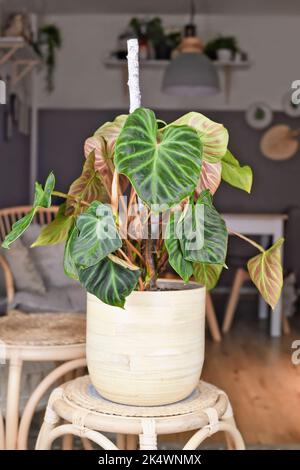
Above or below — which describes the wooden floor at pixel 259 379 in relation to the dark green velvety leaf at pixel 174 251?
below

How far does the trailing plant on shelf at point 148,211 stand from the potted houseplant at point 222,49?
5.39 meters

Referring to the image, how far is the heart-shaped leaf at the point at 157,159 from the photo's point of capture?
106cm

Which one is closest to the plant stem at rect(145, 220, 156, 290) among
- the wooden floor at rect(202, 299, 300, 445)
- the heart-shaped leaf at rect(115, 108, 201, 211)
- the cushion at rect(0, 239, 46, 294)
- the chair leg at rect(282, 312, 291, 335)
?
the heart-shaped leaf at rect(115, 108, 201, 211)

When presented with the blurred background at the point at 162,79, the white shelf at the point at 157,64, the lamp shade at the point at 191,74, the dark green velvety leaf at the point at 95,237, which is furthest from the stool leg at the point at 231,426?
the white shelf at the point at 157,64

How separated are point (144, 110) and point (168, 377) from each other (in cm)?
48

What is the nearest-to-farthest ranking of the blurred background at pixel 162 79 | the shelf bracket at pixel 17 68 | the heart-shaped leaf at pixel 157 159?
1. the heart-shaped leaf at pixel 157 159
2. the shelf bracket at pixel 17 68
3. the blurred background at pixel 162 79

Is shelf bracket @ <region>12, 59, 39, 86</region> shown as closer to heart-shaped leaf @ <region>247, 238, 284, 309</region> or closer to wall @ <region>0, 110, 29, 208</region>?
wall @ <region>0, 110, 29, 208</region>

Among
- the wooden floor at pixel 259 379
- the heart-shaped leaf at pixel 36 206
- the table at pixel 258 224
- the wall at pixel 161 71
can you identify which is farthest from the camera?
the wall at pixel 161 71

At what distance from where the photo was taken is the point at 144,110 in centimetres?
111

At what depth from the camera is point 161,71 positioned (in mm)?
6746

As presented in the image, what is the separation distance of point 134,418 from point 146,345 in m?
0.13

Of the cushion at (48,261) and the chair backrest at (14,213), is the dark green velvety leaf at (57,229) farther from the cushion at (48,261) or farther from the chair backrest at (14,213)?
the cushion at (48,261)

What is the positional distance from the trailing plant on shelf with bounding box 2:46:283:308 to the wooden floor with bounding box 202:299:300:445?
1.43m

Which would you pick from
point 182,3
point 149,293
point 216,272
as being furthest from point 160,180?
point 182,3
